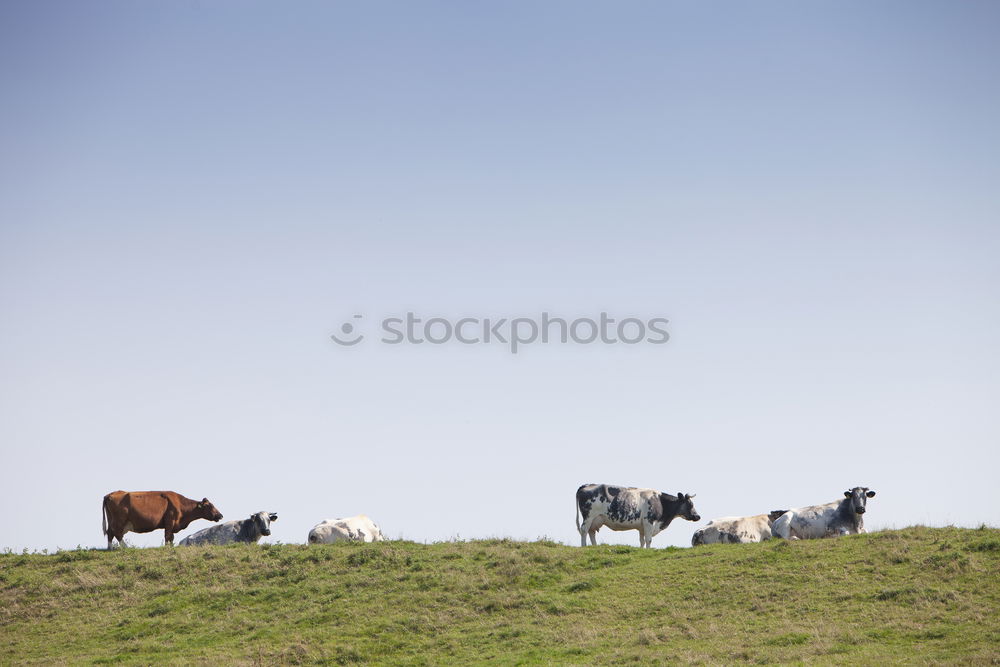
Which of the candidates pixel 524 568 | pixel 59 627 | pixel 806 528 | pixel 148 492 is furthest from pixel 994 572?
pixel 148 492

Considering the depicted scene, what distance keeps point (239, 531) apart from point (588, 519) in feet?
41.3

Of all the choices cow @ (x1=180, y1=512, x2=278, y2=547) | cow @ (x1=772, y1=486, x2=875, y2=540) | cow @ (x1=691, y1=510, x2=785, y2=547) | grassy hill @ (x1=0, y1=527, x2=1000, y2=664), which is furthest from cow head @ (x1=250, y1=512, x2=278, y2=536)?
cow @ (x1=772, y1=486, x2=875, y2=540)

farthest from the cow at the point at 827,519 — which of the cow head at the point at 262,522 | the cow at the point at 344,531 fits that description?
the cow head at the point at 262,522

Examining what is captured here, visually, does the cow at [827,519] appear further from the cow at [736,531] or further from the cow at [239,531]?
the cow at [239,531]

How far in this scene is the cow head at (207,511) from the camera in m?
38.5

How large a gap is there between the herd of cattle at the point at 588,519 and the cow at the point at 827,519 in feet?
0.11

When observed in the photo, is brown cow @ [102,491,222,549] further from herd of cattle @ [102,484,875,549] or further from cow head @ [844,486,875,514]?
cow head @ [844,486,875,514]

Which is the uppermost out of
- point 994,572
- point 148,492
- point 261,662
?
point 148,492

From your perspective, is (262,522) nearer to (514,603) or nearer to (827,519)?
(514,603)

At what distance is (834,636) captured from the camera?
21828 mm

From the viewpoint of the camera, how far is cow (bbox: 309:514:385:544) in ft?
114

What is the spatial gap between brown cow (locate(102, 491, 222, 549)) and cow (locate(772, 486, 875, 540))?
2101cm

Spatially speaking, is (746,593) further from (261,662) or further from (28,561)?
(28,561)

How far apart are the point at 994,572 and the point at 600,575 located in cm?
978
